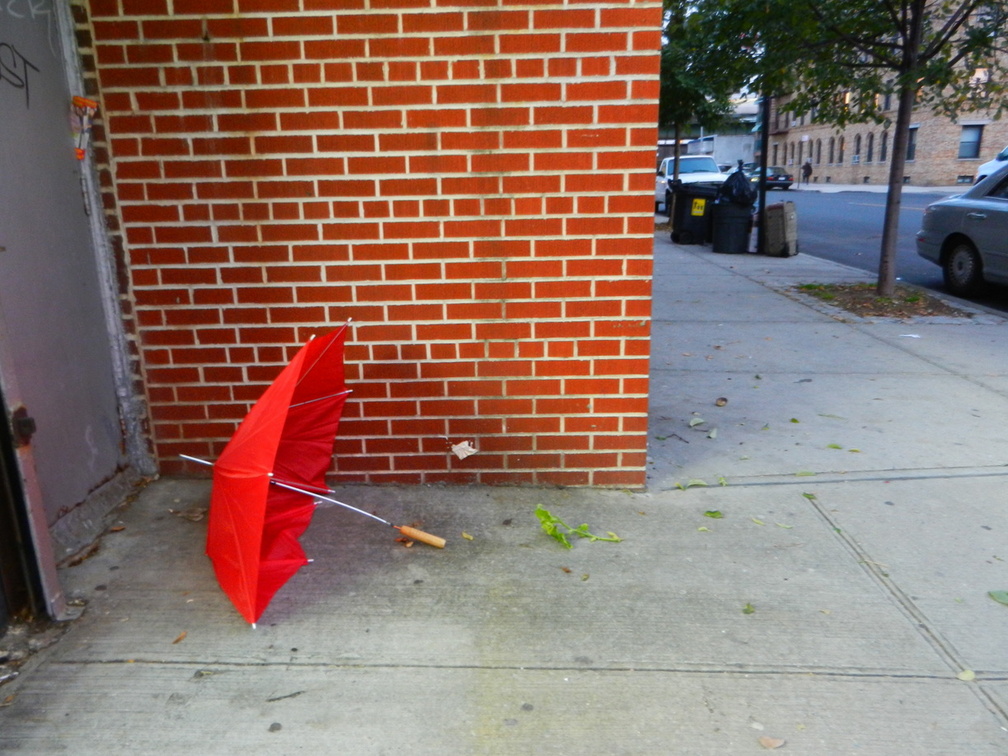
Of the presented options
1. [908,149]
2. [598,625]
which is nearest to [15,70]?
[598,625]

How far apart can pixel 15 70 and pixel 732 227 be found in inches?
512

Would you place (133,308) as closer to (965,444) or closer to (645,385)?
(645,385)

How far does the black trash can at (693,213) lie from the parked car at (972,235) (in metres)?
5.98

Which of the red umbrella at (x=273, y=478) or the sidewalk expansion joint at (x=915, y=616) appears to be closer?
the sidewalk expansion joint at (x=915, y=616)

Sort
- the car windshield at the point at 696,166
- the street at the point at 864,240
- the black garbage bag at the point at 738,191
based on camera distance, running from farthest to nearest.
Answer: the car windshield at the point at 696,166
the black garbage bag at the point at 738,191
the street at the point at 864,240

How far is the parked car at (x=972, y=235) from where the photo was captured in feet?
30.2

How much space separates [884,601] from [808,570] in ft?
1.02

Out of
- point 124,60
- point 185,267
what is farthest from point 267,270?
point 124,60

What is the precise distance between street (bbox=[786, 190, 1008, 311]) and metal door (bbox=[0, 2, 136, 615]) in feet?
31.2

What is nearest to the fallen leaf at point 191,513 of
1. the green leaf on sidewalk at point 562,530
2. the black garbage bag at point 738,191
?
the green leaf on sidewalk at point 562,530

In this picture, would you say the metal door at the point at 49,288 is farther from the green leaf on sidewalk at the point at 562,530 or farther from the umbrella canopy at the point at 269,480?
the green leaf on sidewalk at the point at 562,530

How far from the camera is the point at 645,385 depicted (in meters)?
3.98

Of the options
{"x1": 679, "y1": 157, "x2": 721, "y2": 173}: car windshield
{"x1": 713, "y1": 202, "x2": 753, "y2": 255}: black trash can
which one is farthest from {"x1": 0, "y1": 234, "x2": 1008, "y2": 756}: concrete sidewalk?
{"x1": 679, "y1": 157, "x2": 721, "y2": 173}: car windshield

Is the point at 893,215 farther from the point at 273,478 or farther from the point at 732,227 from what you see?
the point at 273,478
